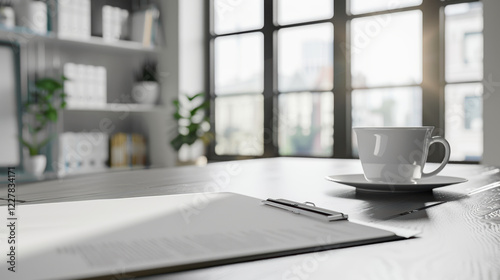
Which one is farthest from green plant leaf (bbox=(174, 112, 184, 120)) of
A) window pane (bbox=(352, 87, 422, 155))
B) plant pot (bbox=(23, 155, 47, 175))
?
window pane (bbox=(352, 87, 422, 155))

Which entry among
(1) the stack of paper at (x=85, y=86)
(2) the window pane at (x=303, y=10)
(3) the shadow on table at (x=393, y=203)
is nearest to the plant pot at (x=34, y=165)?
(1) the stack of paper at (x=85, y=86)

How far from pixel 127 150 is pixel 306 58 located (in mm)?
1428

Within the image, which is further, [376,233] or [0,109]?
[0,109]

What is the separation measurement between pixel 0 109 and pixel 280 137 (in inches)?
70.4

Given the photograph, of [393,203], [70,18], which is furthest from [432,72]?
[393,203]

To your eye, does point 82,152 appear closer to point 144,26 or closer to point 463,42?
point 144,26

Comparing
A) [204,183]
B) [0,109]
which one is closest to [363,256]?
[204,183]

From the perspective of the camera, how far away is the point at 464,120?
280 cm

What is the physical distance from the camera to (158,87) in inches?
151

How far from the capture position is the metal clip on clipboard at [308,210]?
1.84ft

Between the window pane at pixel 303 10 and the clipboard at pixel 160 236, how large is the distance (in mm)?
2822

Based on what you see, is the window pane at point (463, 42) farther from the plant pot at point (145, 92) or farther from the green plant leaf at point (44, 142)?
the green plant leaf at point (44, 142)

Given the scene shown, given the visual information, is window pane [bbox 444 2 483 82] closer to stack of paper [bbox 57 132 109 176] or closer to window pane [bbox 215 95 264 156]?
window pane [bbox 215 95 264 156]

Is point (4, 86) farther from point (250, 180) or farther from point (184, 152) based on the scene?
point (250, 180)
